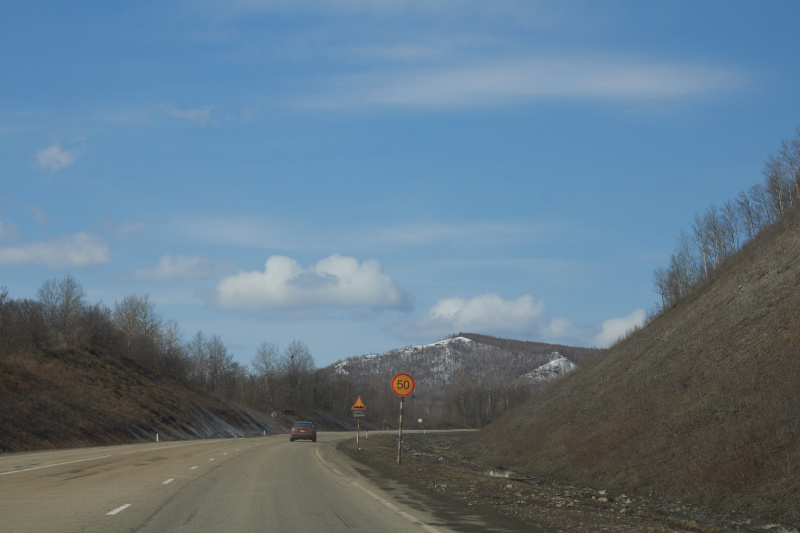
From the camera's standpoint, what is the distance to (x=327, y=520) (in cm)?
1166

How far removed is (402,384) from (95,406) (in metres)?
45.1

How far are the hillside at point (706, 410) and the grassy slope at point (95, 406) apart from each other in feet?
96.4

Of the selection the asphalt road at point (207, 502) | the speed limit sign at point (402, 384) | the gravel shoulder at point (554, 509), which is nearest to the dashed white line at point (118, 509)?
the asphalt road at point (207, 502)

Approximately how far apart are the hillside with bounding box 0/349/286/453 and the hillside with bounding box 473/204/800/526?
96.6ft

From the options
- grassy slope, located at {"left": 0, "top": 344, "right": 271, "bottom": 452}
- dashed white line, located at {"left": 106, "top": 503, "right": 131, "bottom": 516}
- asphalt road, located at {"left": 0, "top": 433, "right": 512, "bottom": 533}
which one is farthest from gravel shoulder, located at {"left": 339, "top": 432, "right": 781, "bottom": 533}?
grassy slope, located at {"left": 0, "top": 344, "right": 271, "bottom": 452}

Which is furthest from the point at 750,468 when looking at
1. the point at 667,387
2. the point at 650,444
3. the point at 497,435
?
the point at 497,435

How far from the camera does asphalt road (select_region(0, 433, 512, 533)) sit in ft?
36.1

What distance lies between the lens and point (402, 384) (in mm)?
25484

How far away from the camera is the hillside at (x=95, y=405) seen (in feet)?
155

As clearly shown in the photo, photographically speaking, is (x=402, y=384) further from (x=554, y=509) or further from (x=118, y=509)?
(x=118, y=509)

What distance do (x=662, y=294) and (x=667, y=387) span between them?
6590 centimetres

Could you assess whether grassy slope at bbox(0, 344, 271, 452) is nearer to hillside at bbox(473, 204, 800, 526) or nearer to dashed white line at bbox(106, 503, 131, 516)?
hillside at bbox(473, 204, 800, 526)

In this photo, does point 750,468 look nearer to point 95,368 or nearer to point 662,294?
point 95,368

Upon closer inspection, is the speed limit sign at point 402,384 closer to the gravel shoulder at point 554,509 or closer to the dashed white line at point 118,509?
the gravel shoulder at point 554,509
